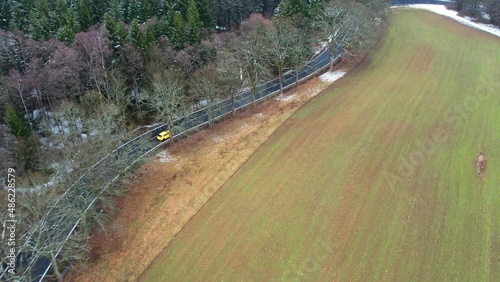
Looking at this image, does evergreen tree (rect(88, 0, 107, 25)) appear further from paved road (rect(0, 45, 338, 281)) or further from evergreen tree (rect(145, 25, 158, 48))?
paved road (rect(0, 45, 338, 281))

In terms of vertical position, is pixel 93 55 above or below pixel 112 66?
above

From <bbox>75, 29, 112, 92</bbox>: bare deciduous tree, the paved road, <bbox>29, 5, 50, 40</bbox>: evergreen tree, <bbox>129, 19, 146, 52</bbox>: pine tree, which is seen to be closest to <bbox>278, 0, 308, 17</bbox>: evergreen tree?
the paved road

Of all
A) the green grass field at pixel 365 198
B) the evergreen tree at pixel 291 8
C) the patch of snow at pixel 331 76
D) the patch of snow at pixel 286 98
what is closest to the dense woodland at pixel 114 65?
the evergreen tree at pixel 291 8

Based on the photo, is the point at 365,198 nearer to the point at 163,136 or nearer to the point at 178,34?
the point at 163,136

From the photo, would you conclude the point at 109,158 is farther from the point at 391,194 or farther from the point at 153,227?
the point at 391,194

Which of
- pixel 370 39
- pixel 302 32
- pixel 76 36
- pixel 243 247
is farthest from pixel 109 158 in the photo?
pixel 370 39

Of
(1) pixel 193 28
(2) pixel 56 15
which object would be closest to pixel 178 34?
(1) pixel 193 28
